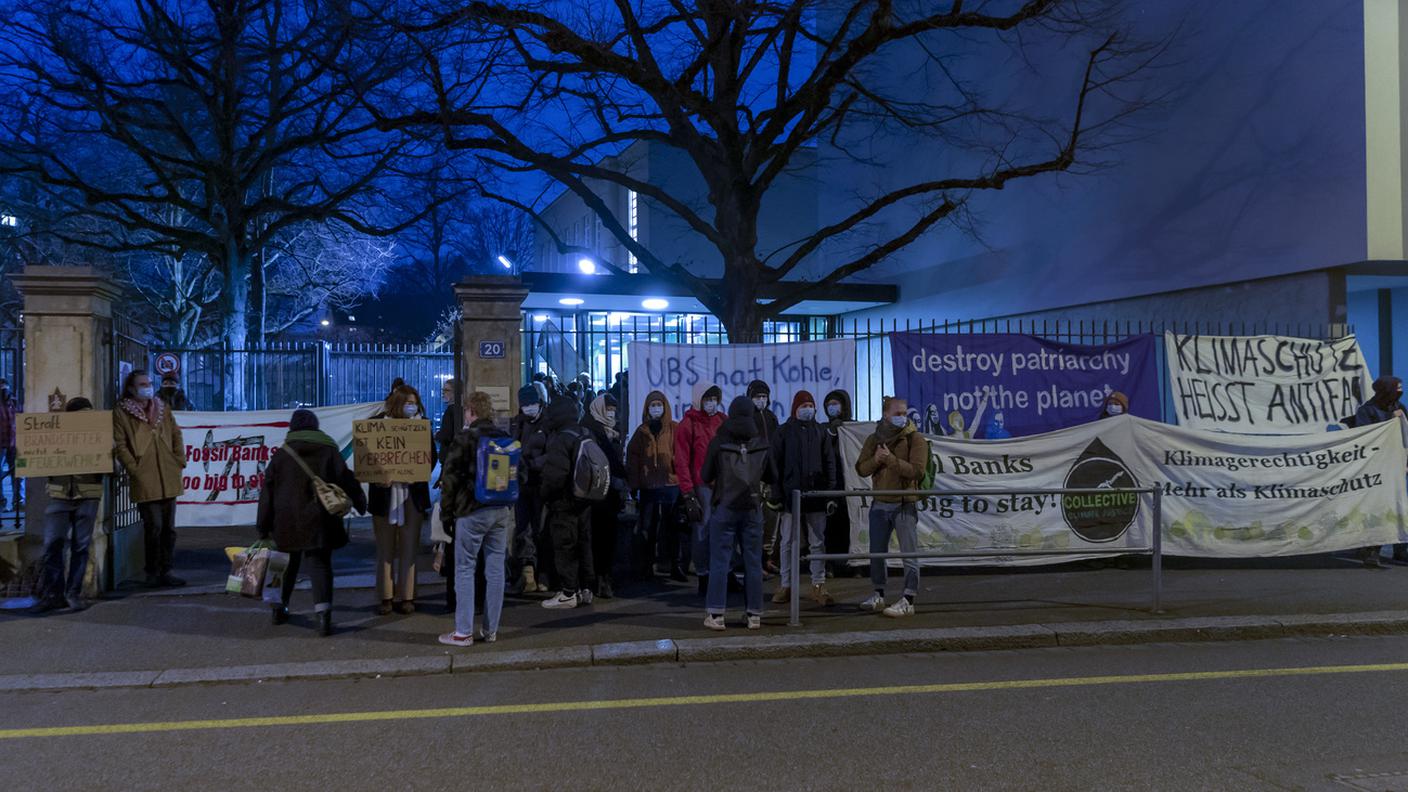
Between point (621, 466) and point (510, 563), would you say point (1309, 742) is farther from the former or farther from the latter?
point (510, 563)

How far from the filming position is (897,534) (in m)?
8.26

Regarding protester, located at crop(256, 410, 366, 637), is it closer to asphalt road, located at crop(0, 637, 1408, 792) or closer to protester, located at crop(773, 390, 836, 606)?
asphalt road, located at crop(0, 637, 1408, 792)

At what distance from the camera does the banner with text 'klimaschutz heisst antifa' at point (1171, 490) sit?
31.9ft

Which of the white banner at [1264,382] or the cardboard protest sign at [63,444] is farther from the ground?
the white banner at [1264,382]

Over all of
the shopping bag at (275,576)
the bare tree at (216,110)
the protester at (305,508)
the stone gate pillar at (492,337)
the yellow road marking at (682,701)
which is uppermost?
the bare tree at (216,110)

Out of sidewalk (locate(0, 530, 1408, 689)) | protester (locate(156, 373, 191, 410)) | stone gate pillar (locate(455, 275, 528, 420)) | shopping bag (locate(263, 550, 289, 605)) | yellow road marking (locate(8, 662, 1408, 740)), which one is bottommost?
yellow road marking (locate(8, 662, 1408, 740))

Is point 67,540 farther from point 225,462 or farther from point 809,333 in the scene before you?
point 809,333

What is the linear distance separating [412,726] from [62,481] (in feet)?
15.6

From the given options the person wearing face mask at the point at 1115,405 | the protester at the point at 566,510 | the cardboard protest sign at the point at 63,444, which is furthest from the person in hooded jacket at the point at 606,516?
the person wearing face mask at the point at 1115,405

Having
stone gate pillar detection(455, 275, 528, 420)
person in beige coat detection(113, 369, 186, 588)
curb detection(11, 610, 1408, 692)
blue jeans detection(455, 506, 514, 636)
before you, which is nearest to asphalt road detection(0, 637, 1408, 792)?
curb detection(11, 610, 1408, 692)

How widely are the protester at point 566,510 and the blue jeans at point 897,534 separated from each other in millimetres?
2415

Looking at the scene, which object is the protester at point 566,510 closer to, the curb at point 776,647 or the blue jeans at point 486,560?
the blue jeans at point 486,560

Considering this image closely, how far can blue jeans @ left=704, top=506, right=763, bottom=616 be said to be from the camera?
764 centimetres

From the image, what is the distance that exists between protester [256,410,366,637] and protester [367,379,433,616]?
604 millimetres
